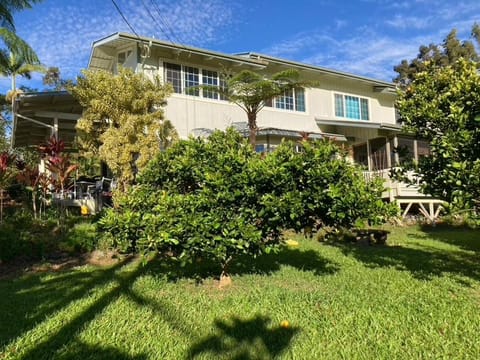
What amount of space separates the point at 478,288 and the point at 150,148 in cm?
891

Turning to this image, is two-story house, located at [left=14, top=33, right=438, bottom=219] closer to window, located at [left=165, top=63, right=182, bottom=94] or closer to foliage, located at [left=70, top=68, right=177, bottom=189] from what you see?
window, located at [left=165, top=63, right=182, bottom=94]

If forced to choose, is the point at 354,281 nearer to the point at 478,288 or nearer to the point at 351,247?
the point at 478,288

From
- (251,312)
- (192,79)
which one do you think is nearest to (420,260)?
(251,312)

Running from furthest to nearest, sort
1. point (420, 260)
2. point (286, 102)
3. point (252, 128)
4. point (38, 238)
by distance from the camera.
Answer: point (286, 102) → point (252, 128) → point (38, 238) → point (420, 260)

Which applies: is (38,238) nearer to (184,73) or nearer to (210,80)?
(184,73)

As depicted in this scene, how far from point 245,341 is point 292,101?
51.1ft

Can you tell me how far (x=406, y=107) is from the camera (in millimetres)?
6121

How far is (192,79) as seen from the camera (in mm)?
15711

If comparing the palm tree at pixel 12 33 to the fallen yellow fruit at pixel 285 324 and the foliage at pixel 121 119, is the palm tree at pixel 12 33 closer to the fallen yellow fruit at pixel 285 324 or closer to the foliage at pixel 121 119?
the foliage at pixel 121 119

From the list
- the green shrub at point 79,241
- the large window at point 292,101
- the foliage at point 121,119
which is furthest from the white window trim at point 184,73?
the green shrub at point 79,241

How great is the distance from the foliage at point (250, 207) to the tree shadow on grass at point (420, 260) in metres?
2.54

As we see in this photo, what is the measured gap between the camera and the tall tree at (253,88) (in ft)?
46.7

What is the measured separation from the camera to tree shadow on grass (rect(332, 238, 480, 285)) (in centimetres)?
711

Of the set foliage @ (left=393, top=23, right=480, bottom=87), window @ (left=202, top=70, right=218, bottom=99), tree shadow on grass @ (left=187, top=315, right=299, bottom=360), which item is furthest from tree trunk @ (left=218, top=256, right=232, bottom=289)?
foliage @ (left=393, top=23, right=480, bottom=87)
